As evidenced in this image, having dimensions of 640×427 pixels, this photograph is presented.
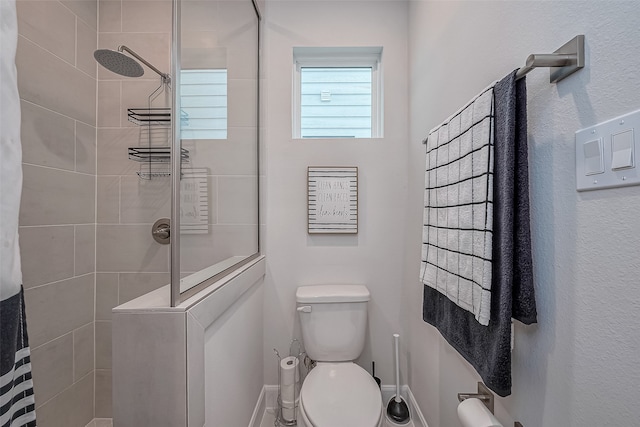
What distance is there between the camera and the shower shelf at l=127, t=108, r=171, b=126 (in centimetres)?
156

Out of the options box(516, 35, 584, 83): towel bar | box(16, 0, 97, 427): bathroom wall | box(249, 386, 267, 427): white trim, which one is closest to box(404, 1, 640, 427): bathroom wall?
box(516, 35, 584, 83): towel bar

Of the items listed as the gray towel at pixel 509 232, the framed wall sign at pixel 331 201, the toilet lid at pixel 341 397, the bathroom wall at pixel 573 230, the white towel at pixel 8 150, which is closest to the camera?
the white towel at pixel 8 150

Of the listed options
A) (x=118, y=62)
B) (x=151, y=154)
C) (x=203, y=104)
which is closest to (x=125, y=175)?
(x=151, y=154)

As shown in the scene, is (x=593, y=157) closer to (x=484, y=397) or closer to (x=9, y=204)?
(x=484, y=397)

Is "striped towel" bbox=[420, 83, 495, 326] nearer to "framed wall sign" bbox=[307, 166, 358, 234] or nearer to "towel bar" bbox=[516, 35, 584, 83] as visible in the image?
"towel bar" bbox=[516, 35, 584, 83]

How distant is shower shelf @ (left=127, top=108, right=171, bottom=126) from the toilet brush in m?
1.78

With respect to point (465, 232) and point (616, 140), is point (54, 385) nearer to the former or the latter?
point (465, 232)

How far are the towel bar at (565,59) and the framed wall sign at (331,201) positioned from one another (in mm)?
1169

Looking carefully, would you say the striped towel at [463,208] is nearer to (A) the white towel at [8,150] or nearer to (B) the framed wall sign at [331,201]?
(B) the framed wall sign at [331,201]

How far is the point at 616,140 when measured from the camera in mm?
470

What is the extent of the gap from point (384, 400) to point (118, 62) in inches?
90.5

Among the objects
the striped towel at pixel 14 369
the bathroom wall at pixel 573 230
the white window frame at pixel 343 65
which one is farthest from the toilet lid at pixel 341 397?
the white window frame at pixel 343 65

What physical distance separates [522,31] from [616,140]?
1.38 feet

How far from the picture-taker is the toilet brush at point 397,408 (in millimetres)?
1536
